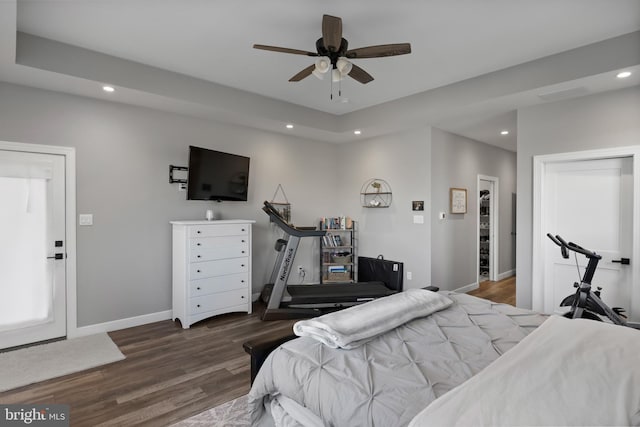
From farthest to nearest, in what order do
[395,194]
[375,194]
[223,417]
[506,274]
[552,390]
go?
1. [506,274]
2. [375,194]
3. [395,194]
4. [223,417]
5. [552,390]

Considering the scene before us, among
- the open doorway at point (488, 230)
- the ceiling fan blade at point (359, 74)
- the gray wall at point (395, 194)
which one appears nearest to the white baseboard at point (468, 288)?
the open doorway at point (488, 230)

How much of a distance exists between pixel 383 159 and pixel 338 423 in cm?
455

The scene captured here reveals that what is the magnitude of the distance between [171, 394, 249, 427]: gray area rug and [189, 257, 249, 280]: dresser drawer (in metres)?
1.85

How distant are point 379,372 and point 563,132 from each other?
3668mm

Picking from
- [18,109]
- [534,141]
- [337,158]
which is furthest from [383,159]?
[18,109]

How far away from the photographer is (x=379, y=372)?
1.44 m

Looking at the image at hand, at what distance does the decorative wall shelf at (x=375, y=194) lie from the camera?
17.4 feet

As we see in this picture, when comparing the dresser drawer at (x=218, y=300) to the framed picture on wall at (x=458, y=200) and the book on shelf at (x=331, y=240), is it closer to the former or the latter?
the book on shelf at (x=331, y=240)

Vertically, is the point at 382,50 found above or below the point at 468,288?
above

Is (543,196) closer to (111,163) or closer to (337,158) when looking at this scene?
(337,158)

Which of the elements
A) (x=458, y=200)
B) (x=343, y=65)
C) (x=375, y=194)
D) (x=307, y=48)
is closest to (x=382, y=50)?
(x=343, y=65)

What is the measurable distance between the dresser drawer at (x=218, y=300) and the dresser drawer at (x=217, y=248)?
0.47m

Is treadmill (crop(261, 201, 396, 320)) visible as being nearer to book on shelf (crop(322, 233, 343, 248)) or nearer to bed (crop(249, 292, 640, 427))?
book on shelf (crop(322, 233, 343, 248))

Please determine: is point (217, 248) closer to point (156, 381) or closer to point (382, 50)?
point (156, 381)
